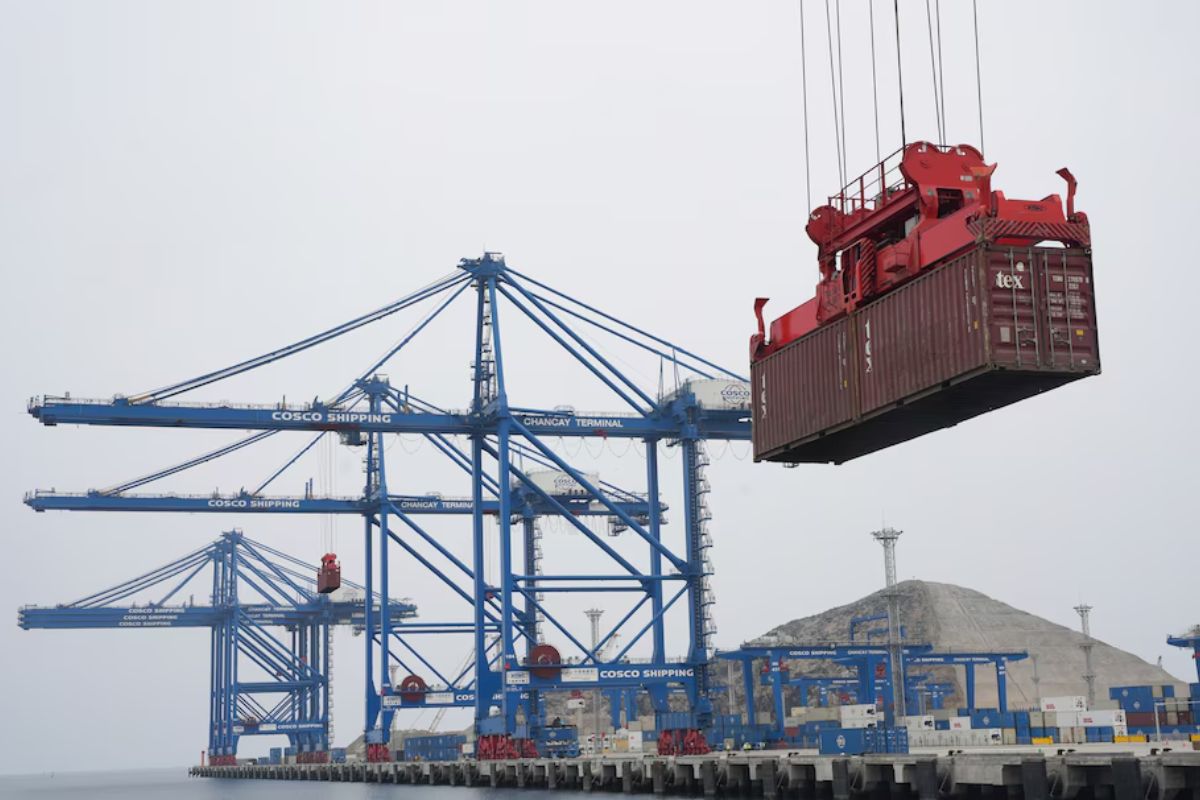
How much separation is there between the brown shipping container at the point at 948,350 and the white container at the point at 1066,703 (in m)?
31.3

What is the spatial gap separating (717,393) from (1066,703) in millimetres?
22777

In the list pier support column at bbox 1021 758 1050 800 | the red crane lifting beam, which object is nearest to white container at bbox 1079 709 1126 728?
the red crane lifting beam

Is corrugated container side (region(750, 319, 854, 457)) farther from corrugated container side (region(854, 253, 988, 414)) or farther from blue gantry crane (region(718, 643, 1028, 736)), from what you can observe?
blue gantry crane (region(718, 643, 1028, 736))

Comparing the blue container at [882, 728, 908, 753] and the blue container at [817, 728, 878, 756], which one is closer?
the blue container at [817, 728, 878, 756]

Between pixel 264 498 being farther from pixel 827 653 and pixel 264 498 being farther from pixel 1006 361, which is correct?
pixel 1006 361

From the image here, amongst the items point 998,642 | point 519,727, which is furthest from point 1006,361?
point 998,642

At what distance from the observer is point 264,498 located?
70875 millimetres

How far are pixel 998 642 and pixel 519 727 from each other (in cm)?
9378

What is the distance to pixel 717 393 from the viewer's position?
56.9 meters

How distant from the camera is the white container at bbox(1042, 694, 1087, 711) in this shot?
61.3 meters

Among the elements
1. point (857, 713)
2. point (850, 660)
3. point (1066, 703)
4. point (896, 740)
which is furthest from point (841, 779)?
point (850, 660)

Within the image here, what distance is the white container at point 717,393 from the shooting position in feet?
186

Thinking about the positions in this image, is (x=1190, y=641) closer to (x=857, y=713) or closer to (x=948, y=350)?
(x=857, y=713)

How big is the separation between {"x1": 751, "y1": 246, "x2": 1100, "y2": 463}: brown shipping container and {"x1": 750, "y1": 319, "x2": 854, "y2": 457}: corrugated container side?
4cm
